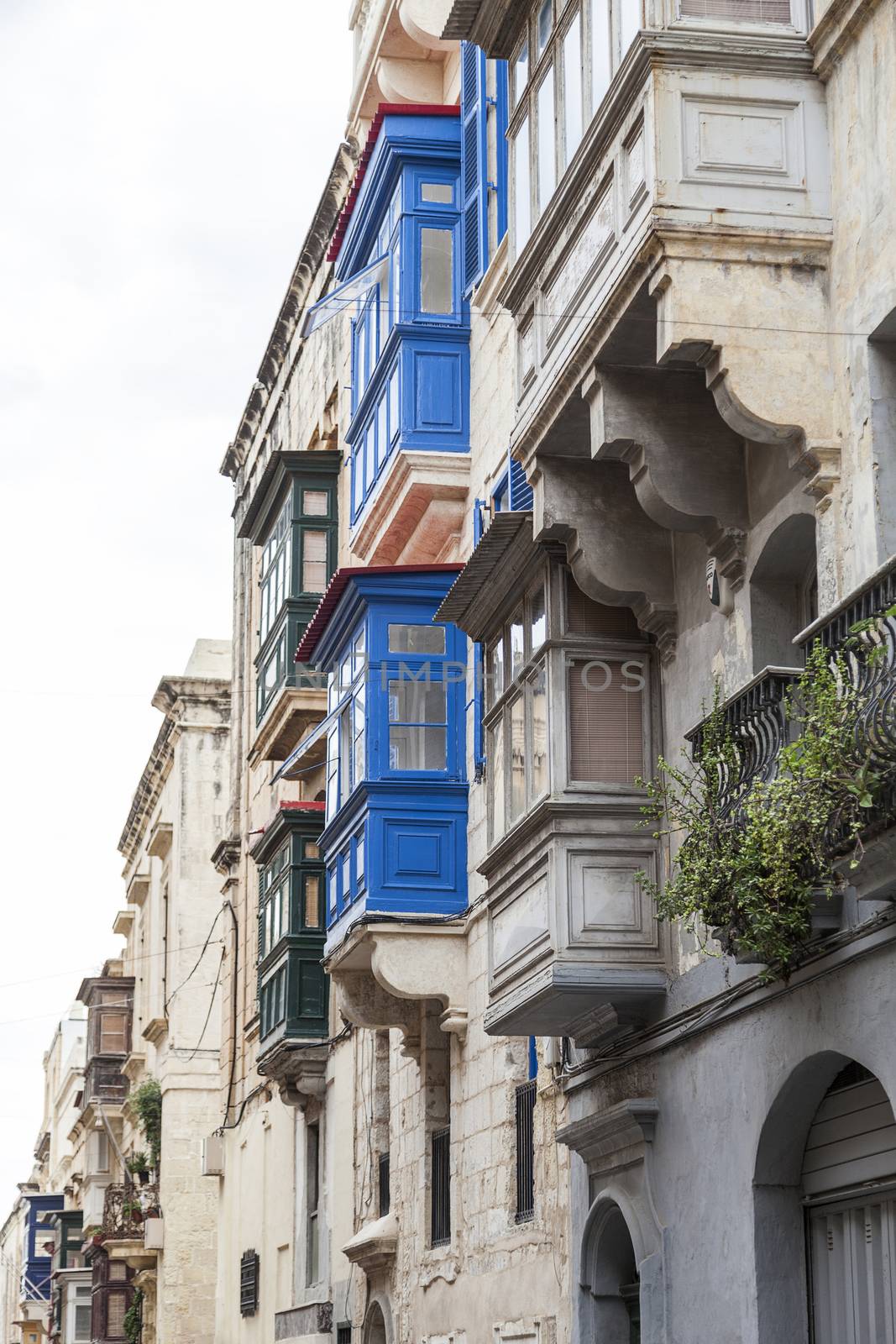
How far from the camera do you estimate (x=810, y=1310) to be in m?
9.88

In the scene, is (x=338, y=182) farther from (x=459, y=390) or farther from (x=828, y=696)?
(x=828, y=696)

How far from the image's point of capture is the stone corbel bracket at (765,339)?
9.75m

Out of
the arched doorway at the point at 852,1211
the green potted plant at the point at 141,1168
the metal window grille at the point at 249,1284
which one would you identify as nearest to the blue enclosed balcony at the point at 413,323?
the arched doorway at the point at 852,1211

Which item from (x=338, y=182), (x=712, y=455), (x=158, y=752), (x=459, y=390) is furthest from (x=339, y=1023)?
(x=158, y=752)

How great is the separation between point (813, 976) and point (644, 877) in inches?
83.2

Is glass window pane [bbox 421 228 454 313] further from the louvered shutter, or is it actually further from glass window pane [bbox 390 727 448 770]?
glass window pane [bbox 390 727 448 770]

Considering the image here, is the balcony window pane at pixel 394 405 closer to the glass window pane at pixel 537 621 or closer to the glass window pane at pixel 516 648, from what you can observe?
the glass window pane at pixel 516 648

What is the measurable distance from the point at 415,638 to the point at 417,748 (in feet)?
3.34

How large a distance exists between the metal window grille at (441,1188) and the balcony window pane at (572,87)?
9106 millimetres

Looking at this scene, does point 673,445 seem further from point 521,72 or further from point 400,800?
point 400,800

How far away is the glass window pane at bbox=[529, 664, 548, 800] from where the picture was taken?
12.5m

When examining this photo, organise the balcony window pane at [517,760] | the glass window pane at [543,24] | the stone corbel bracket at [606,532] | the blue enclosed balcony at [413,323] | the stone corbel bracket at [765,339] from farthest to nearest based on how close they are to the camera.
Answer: the blue enclosed balcony at [413,323] → the balcony window pane at [517,760] → the glass window pane at [543,24] → the stone corbel bracket at [606,532] → the stone corbel bracket at [765,339]

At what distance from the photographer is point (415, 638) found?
17.9 metres

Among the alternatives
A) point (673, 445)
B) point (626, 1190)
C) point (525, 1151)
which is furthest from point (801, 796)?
point (525, 1151)
